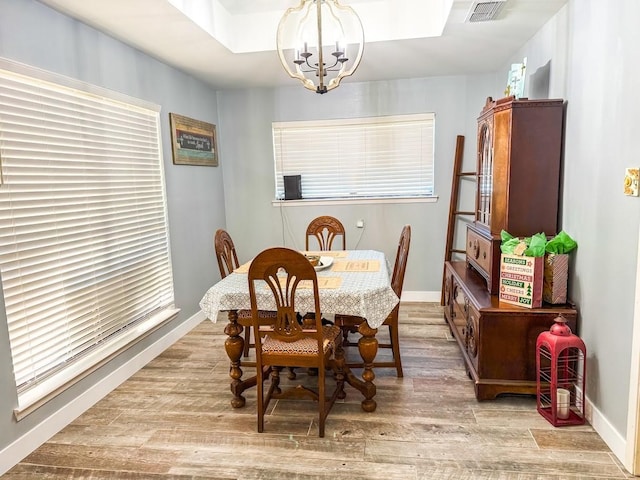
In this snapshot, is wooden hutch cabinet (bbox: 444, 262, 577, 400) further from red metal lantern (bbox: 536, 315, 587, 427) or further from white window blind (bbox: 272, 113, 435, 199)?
white window blind (bbox: 272, 113, 435, 199)

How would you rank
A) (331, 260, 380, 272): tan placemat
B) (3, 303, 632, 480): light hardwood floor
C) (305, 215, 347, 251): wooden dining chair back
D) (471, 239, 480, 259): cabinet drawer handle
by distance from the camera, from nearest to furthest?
(3, 303, 632, 480): light hardwood floor < (331, 260, 380, 272): tan placemat < (471, 239, 480, 259): cabinet drawer handle < (305, 215, 347, 251): wooden dining chair back

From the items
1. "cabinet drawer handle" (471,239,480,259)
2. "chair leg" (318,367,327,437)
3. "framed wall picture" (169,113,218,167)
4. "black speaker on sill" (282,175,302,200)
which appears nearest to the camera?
"chair leg" (318,367,327,437)

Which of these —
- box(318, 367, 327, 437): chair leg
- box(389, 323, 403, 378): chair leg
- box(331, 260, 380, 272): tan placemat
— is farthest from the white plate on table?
box(318, 367, 327, 437): chair leg

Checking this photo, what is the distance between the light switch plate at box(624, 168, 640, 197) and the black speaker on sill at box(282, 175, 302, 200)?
2983mm

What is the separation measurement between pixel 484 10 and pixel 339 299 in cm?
193

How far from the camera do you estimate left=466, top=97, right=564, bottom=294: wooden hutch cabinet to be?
7.82ft

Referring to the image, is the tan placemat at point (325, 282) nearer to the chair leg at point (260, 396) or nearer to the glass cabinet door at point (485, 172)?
the chair leg at point (260, 396)

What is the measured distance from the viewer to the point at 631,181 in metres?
1.71

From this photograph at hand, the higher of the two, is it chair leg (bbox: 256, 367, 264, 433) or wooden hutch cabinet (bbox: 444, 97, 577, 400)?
wooden hutch cabinet (bbox: 444, 97, 577, 400)

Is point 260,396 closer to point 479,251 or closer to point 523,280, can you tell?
point 523,280

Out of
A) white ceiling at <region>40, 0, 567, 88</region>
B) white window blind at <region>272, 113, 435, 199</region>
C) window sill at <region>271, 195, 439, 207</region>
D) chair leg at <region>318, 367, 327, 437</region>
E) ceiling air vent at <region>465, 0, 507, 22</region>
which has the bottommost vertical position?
chair leg at <region>318, 367, 327, 437</region>

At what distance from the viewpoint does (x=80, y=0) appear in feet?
7.04

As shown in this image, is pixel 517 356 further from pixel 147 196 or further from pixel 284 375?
pixel 147 196

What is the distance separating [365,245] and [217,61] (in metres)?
2.27
